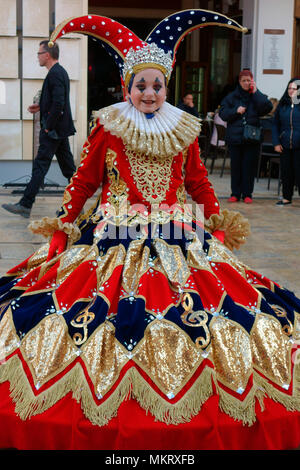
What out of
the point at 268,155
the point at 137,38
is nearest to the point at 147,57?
the point at 137,38

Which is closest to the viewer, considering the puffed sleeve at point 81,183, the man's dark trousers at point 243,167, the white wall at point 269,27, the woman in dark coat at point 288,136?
the puffed sleeve at point 81,183

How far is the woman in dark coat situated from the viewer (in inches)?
325

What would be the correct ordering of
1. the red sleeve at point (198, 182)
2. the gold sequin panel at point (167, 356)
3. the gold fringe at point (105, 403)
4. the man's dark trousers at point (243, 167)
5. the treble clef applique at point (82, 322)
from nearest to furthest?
1. the gold fringe at point (105, 403)
2. the gold sequin panel at point (167, 356)
3. the treble clef applique at point (82, 322)
4. the red sleeve at point (198, 182)
5. the man's dark trousers at point (243, 167)

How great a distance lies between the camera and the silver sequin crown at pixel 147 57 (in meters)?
2.99

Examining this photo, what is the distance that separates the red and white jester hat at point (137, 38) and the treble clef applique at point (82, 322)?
1.10 metres

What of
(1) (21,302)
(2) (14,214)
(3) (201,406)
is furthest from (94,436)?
(2) (14,214)

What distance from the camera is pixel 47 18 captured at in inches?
390

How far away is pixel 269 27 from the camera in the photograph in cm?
1163

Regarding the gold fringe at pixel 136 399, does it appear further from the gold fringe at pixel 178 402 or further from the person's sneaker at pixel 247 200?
the person's sneaker at pixel 247 200

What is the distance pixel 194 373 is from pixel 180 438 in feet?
0.82

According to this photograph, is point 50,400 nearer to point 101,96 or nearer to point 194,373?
point 194,373

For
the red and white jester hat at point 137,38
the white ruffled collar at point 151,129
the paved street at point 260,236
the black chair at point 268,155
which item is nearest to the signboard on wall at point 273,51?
the black chair at point 268,155
